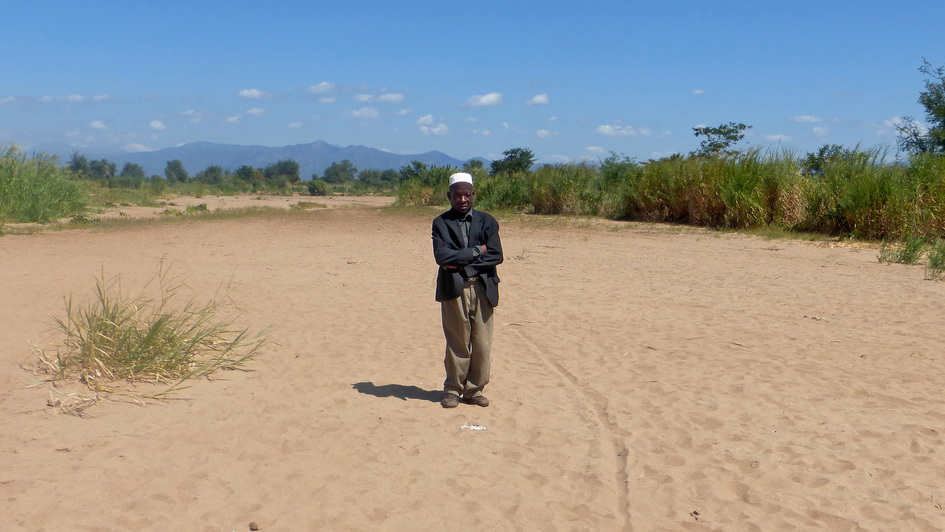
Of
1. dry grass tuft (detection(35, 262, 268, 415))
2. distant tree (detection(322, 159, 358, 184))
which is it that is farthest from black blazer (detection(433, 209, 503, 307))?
distant tree (detection(322, 159, 358, 184))

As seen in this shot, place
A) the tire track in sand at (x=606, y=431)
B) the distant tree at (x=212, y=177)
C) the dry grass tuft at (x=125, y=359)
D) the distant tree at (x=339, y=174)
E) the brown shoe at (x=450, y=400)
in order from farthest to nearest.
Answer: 1. the distant tree at (x=339, y=174)
2. the distant tree at (x=212, y=177)
3. the dry grass tuft at (x=125, y=359)
4. the brown shoe at (x=450, y=400)
5. the tire track in sand at (x=606, y=431)

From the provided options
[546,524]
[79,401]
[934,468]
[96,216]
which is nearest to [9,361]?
[79,401]

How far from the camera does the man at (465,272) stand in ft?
16.5

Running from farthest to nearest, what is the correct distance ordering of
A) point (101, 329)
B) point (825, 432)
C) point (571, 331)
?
point (571, 331) < point (101, 329) < point (825, 432)

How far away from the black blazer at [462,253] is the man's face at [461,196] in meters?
0.08

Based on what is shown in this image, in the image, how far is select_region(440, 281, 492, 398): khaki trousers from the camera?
205 inches

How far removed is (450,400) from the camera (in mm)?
5551

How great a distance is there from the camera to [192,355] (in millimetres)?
6473

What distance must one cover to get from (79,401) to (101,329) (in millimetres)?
896

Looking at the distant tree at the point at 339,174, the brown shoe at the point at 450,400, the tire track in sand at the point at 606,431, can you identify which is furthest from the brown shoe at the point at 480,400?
the distant tree at the point at 339,174

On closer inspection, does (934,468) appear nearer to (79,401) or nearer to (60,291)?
(79,401)

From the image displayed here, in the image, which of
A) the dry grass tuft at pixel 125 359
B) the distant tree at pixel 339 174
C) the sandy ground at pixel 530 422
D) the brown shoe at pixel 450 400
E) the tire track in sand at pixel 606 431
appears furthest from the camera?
the distant tree at pixel 339 174

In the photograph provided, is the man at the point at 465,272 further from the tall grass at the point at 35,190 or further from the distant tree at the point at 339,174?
the distant tree at the point at 339,174

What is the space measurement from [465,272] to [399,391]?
1.49 meters
